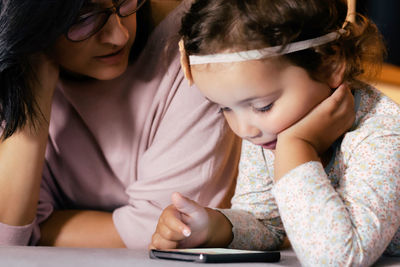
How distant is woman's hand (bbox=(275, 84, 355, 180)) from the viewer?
1018 millimetres

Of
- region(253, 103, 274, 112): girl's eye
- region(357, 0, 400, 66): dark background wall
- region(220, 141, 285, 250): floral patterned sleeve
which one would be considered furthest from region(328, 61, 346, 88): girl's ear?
region(357, 0, 400, 66): dark background wall

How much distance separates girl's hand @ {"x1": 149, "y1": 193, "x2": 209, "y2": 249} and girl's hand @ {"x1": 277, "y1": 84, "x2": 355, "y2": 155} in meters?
0.20

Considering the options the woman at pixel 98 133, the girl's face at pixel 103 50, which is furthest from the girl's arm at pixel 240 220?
the girl's face at pixel 103 50

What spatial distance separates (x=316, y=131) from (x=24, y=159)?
60cm

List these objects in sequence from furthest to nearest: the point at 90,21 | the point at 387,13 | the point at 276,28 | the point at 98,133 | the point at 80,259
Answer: the point at 387,13 < the point at 98,133 < the point at 90,21 < the point at 276,28 < the point at 80,259

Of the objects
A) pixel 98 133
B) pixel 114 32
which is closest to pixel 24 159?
pixel 98 133

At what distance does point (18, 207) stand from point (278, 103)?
0.59 m

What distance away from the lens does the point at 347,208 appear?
98 centimetres

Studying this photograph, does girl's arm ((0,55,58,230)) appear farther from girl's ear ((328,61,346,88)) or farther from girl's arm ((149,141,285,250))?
girl's ear ((328,61,346,88))

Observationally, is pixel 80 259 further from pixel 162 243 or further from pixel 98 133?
pixel 98 133

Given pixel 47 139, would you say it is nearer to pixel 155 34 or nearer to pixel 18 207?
pixel 18 207

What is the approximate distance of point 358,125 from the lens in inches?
43.8

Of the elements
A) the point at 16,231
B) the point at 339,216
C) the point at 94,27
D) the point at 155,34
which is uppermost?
the point at 94,27

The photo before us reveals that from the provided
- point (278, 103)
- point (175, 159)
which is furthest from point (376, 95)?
point (175, 159)
